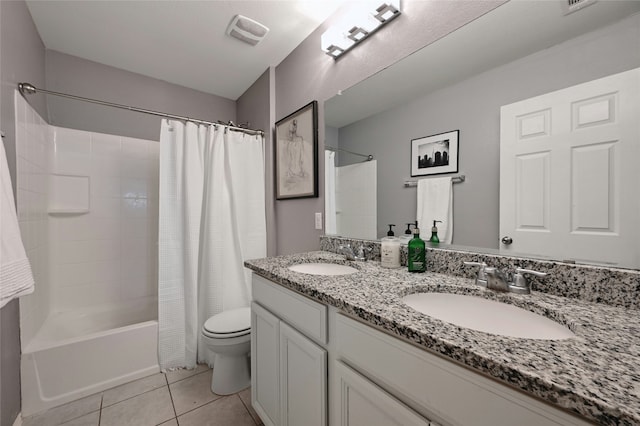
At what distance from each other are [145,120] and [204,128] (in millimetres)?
846

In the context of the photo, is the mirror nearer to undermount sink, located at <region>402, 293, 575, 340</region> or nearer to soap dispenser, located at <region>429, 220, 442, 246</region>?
soap dispenser, located at <region>429, 220, 442, 246</region>

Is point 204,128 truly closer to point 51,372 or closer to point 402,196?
point 402,196

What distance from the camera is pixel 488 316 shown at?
30.2 inches

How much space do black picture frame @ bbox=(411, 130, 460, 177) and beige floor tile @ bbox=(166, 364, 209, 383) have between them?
76.9 inches

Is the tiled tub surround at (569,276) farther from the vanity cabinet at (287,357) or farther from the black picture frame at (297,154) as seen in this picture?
the black picture frame at (297,154)

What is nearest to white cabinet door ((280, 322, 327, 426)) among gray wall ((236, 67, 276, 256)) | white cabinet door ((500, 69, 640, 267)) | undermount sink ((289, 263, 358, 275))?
undermount sink ((289, 263, 358, 275))

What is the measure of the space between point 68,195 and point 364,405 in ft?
8.42

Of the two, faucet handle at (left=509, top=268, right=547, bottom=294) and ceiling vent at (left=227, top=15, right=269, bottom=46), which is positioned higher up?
ceiling vent at (left=227, top=15, right=269, bottom=46)

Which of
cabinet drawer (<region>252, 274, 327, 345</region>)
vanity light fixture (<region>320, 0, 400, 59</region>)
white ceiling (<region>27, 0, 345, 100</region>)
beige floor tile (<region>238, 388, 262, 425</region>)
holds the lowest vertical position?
beige floor tile (<region>238, 388, 262, 425</region>)

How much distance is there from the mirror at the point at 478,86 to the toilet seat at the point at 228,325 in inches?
40.6

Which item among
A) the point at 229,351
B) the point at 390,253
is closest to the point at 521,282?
the point at 390,253

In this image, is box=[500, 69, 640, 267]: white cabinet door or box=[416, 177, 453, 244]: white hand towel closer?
box=[500, 69, 640, 267]: white cabinet door

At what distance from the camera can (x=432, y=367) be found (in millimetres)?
529

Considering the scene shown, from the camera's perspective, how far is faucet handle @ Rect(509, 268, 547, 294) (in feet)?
2.53
